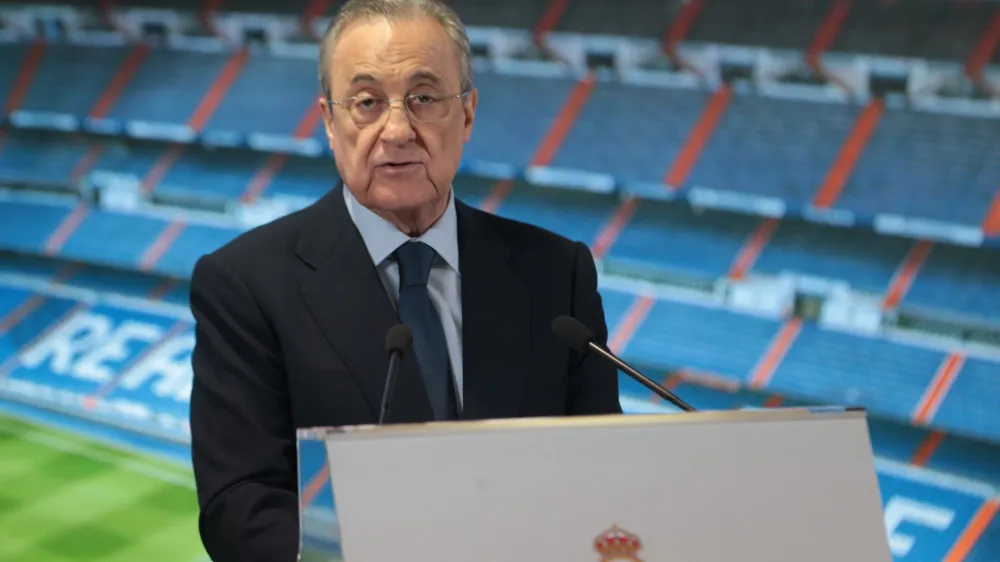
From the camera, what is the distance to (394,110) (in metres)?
1.60

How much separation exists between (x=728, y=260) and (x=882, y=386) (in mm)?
1369

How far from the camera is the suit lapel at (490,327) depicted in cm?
169

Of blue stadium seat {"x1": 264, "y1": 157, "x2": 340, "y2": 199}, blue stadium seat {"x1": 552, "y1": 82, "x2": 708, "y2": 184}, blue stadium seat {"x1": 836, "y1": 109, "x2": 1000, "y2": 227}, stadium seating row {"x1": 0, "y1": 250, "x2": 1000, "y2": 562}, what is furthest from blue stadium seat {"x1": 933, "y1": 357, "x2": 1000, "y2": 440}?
blue stadium seat {"x1": 264, "y1": 157, "x2": 340, "y2": 199}

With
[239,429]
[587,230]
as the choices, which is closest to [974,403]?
[587,230]

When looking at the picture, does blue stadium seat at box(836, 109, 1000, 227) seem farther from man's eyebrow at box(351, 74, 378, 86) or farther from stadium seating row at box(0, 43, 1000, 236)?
man's eyebrow at box(351, 74, 378, 86)

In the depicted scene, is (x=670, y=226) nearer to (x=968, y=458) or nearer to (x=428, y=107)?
(x=968, y=458)

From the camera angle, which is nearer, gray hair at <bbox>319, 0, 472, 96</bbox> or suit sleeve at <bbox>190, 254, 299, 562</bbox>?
suit sleeve at <bbox>190, 254, 299, 562</bbox>

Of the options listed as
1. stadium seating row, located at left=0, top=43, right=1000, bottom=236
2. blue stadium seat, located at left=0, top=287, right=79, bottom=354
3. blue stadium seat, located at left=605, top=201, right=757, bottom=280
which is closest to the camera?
Answer: stadium seating row, located at left=0, top=43, right=1000, bottom=236

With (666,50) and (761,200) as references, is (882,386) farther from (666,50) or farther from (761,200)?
(666,50)

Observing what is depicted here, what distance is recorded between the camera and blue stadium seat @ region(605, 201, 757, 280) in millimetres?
7738

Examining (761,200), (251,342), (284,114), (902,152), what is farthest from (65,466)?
(251,342)

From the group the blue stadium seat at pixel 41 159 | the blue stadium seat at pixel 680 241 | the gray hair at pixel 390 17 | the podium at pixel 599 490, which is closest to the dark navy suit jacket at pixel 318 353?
the gray hair at pixel 390 17

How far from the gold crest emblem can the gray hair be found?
2.57 feet

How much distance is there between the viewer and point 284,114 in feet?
30.9
